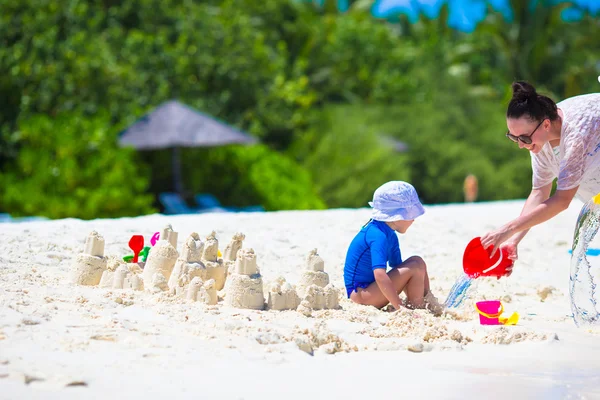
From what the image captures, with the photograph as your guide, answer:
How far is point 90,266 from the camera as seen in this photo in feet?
17.2

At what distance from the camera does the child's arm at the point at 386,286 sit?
16.4ft

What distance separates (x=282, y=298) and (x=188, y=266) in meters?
0.62

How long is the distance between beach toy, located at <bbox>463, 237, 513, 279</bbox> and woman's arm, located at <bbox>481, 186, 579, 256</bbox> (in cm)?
27

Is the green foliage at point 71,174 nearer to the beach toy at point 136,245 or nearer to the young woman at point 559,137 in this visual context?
the beach toy at point 136,245

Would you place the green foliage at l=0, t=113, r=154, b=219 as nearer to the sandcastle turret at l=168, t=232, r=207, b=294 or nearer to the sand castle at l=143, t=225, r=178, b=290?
the sand castle at l=143, t=225, r=178, b=290

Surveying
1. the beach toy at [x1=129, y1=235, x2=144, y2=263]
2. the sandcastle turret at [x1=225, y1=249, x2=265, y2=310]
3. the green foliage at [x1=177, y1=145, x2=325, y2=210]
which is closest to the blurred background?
the green foliage at [x1=177, y1=145, x2=325, y2=210]

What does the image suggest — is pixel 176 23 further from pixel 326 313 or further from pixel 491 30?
pixel 326 313

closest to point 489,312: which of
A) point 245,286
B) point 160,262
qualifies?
point 245,286

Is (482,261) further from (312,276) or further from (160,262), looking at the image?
(160,262)

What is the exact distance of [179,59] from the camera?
17.8m

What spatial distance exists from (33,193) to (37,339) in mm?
11135

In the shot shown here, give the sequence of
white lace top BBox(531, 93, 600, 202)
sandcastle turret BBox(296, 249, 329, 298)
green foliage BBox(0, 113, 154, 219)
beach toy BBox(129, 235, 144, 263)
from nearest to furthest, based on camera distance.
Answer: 1. white lace top BBox(531, 93, 600, 202)
2. sandcastle turret BBox(296, 249, 329, 298)
3. beach toy BBox(129, 235, 144, 263)
4. green foliage BBox(0, 113, 154, 219)

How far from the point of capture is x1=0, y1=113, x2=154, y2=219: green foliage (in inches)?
571

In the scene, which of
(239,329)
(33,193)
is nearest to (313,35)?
(33,193)
